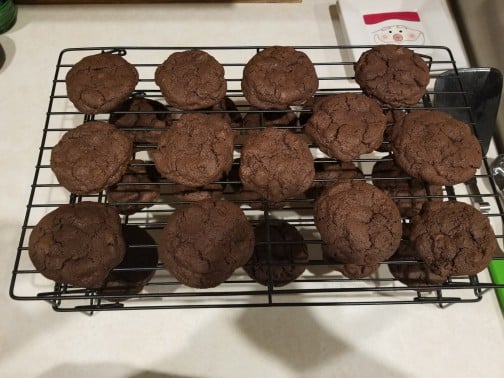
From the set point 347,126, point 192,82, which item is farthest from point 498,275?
point 192,82

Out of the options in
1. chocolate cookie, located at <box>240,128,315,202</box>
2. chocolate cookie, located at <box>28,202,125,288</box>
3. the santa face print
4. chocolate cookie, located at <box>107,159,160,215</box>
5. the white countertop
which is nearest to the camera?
chocolate cookie, located at <box>28,202,125,288</box>

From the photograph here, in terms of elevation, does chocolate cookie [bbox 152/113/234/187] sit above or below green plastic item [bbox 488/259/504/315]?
above

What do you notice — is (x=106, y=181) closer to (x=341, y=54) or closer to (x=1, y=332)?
(x=1, y=332)

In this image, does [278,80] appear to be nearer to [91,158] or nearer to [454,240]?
[91,158]

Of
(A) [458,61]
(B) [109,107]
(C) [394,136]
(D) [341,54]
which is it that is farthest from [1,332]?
(A) [458,61]

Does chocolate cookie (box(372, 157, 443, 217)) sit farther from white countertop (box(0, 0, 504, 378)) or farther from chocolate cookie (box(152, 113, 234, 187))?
chocolate cookie (box(152, 113, 234, 187))

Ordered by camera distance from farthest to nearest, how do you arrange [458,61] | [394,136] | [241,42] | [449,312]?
[241,42] → [458,61] → [449,312] → [394,136]

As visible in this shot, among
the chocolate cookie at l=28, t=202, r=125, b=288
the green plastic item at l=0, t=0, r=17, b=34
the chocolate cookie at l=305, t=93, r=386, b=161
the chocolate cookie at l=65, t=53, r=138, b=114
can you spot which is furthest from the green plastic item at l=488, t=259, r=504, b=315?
the green plastic item at l=0, t=0, r=17, b=34
